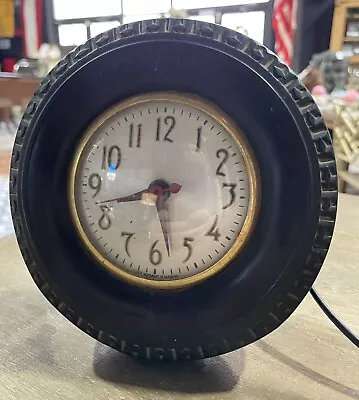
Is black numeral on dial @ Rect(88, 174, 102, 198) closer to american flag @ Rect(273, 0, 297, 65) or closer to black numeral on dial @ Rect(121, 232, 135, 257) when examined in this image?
black numeral on dial @ Rect(121, 232, 135, 257)

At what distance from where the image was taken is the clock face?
14.2 inches

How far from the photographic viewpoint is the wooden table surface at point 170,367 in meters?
0.36

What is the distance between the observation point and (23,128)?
1.22 feet

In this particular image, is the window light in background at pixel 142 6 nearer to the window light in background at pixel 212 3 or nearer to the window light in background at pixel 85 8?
the window light in background at pixel 85 8

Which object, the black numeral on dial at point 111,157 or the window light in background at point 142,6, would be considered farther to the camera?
the window light in background at point 142,6

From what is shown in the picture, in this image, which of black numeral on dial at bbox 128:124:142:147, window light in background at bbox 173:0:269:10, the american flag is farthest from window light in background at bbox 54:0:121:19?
black numeral on dial at bbox 128:124:142:147

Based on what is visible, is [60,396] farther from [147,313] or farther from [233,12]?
[233,12]

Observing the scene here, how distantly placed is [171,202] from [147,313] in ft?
0.29

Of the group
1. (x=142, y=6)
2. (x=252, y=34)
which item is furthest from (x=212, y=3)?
(x=252, y=34)

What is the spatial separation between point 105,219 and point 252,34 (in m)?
0.71

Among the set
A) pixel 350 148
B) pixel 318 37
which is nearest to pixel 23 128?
pixel 350 148

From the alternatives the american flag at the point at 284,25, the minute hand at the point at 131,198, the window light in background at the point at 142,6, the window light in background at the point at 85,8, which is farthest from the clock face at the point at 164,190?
the window light in background at the point at 85,8

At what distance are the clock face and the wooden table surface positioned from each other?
0.24 feet

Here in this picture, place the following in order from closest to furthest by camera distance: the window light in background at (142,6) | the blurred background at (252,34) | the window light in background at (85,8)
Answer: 1. the blurred background at (252,34)
2. the window light in background at (142,6)
3. the window light in background at (85,8)
